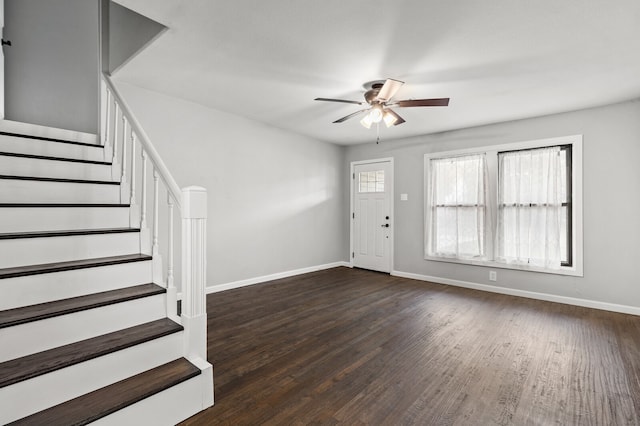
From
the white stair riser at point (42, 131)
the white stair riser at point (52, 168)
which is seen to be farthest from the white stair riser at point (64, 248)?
the white stair riser at point (42, 131)

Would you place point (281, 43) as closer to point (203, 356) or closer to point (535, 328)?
point (203, 356)

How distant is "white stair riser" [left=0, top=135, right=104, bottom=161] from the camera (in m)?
2.49

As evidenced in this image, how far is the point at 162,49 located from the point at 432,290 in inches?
176

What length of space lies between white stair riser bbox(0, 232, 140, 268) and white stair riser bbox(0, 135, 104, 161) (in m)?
1.20

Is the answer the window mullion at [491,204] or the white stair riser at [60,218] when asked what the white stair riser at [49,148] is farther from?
the window mullion at [491,204]

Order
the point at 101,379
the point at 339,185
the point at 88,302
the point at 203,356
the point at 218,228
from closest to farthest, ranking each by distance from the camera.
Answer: the point at 101,379 < the point at 88,302 < the point at 203,356 < the point at 218,228 < the point at 339,185

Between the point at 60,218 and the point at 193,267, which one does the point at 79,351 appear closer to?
the point at 193,267

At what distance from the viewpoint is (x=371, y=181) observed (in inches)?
237

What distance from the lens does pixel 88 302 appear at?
1.76 metres

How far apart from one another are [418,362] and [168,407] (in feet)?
5.87

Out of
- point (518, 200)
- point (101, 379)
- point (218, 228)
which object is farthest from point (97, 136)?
point (518, 200)

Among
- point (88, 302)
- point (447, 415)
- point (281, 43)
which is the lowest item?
point (447, 415)

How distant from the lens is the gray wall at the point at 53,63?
3.32 m

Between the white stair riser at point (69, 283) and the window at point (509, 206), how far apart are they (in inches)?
172
